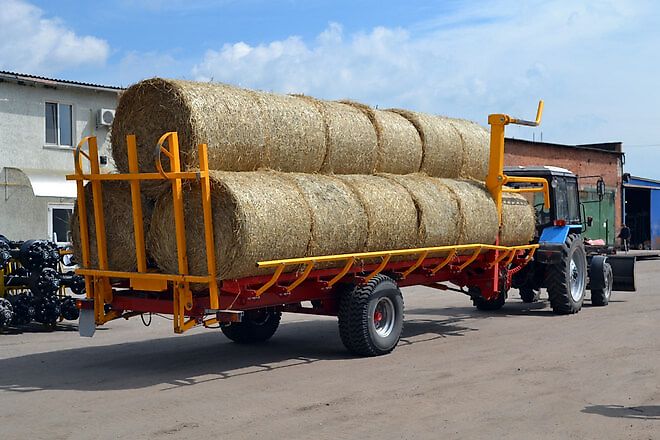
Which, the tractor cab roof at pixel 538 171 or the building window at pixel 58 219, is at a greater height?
the tractor cab roof at pixel 538 171

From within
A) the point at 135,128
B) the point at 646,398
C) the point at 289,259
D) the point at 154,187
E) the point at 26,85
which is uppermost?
the point at 26,85

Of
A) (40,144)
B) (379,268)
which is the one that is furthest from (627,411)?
(40,144)

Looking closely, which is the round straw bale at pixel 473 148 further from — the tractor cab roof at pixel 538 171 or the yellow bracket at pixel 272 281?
the yellow bracket at pixel 272 281

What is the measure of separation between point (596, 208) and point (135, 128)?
22.1 metres

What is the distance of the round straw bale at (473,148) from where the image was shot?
12609mm

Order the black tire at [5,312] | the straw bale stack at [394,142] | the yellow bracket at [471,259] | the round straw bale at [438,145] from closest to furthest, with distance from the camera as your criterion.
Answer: the straw bale stack at [394,142], the yellow bracket at [471,259], the round straw bale at [438,145], the black tire at [5,312]

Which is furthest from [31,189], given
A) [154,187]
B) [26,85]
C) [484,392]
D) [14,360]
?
[484,392]

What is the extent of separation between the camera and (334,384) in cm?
846

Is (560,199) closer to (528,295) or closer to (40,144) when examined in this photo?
(528,295)

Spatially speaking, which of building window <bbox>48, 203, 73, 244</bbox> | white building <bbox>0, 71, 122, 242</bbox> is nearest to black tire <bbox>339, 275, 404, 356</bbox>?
white building <bbox>0, 71, 122, 242</bbox>

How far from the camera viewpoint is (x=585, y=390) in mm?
8062

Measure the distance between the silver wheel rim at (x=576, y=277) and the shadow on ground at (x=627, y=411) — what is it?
737 cm

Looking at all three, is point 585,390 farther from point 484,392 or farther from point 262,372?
point 262,372

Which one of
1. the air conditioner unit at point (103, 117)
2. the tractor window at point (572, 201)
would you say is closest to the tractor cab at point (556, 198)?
the tractor window at point (572, 201)
